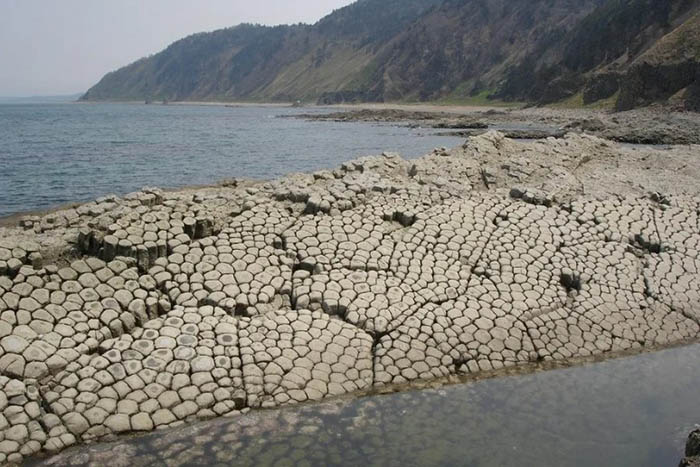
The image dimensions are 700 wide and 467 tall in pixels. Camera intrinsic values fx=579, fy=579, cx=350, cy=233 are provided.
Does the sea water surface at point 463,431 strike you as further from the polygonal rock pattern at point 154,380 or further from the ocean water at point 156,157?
the ocean water at point 156,157

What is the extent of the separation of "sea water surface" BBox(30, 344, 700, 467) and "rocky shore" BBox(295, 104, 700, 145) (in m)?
34.5

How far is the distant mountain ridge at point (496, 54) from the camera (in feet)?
190

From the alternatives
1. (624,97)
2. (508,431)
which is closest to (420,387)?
(508,431)

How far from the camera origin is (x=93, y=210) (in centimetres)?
1066

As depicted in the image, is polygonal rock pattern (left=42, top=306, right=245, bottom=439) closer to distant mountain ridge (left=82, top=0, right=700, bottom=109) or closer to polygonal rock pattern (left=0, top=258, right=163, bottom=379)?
polygonal rock pattern (left=0, top=258, right=163, bottom=379)

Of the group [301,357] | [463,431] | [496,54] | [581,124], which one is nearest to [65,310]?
[301,357]

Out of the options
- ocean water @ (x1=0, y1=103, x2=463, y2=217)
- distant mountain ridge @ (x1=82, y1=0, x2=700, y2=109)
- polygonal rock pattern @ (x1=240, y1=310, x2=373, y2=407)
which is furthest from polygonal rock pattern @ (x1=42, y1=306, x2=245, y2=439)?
distant mountain ridge @ (x1=82, y1=0, x2=700, y2=109)

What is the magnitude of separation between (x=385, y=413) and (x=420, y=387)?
87cm

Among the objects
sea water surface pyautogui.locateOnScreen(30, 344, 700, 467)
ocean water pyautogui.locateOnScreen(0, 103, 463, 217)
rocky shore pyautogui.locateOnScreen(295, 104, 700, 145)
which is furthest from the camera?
rocky shore pyautogui.locateOnScreen(295, 104, 700, 145)

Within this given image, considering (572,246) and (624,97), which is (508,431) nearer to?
(572,246)

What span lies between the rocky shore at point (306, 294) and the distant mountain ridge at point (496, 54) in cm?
4762

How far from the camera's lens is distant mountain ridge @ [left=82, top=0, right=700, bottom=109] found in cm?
5806

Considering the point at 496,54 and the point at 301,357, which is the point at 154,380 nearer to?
the point at 301,357

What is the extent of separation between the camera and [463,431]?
277 inches
